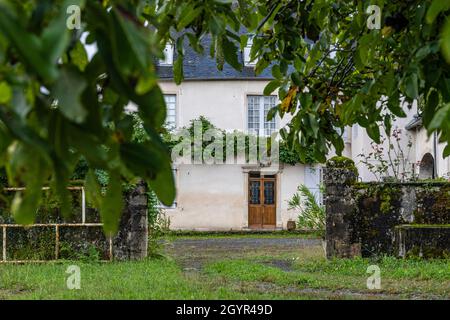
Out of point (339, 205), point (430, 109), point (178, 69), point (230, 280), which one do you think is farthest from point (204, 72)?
point (430, 109)

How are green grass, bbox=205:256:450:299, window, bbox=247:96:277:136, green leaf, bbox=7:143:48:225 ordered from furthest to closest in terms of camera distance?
window, bbox=247:96:277:136, green grass, bbox=205:256:450:299, green leaf, bbox=7:143:48:225

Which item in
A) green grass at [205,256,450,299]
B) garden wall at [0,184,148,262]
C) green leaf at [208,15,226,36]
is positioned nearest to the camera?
green leaf at [208,15,226,36]

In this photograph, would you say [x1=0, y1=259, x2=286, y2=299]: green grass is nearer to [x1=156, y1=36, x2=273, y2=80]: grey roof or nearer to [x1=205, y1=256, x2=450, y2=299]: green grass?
[x1=205, y1=256, x2=450, y2=299]: green grass

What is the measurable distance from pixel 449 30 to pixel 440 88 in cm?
150

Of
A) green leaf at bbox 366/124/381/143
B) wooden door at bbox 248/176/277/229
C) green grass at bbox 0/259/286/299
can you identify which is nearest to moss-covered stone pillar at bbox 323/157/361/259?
green grass at bbox 0/259/286/299

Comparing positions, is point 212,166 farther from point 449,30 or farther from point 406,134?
point 449,30

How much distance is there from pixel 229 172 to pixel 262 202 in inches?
62.3

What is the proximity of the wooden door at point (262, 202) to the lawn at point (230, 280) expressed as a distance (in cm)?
1182

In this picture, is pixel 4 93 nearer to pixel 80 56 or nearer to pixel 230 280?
pixel 80 56

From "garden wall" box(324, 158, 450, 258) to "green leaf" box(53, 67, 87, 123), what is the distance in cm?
971

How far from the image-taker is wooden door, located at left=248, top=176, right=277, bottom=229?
2289cm

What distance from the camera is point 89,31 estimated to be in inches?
45.4
